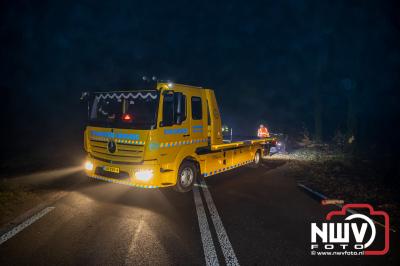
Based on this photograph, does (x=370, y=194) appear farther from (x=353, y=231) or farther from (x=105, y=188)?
(x=105, y=188)

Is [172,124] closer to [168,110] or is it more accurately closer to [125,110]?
[168,110]

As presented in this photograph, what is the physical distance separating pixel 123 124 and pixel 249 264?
4.37 m

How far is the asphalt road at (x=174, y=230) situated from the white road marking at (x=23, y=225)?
0.28 ft

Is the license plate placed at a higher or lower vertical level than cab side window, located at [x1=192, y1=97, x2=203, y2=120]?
lower

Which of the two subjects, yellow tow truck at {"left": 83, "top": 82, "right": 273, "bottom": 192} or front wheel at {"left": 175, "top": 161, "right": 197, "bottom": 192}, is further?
front wheel at {"left": 175, "top": 161, "right": 197, "bottom": 192}

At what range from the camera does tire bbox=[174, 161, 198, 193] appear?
7.07 metres

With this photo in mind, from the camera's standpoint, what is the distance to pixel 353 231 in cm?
504

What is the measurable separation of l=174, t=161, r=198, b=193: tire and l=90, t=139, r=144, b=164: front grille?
119 centimetres

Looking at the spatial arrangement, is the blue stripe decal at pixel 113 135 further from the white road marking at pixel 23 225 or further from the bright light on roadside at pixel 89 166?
the white road marking at pixel 23 225

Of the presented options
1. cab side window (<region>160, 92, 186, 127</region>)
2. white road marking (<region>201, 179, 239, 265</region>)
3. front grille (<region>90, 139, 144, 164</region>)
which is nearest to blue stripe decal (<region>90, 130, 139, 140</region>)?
front grille (<region>90, 139, 144, 164</region>)

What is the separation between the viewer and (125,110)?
6910mm

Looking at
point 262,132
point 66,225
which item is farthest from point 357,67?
point 66,225

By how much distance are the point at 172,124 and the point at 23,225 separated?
353 cm

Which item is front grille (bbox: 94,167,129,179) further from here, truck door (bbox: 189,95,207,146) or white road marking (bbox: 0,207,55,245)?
truck door (bbox: 189,95,207,146)
